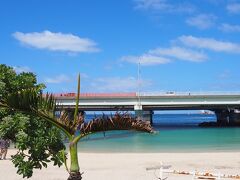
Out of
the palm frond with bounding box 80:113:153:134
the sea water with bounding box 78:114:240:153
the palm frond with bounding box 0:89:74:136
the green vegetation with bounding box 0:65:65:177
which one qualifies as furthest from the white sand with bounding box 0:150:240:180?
the palm frond with bounding box 80:113:153:134

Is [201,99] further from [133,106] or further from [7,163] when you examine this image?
[7,163]

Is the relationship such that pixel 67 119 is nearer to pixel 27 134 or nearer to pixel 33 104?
pixel 33 104

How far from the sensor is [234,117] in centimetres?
9219

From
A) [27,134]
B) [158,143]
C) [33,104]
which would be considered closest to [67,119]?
[33,104]

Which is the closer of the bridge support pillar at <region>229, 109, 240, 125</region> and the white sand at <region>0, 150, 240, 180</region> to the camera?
the white sand at <region>0, 150, 240, 180</region>

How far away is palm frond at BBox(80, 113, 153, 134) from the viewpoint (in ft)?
33.8

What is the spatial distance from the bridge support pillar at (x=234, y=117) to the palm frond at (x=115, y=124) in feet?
270

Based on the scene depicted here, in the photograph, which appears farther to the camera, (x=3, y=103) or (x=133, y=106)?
(x=133, y=106)

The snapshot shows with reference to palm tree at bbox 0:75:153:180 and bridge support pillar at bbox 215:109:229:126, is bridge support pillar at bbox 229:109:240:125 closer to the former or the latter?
bridge support pillar at bbox 215:109:229:126

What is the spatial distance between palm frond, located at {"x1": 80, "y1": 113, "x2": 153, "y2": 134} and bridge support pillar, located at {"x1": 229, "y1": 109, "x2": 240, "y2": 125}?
82.2m

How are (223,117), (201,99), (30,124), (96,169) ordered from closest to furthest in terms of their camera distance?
1. (30,124)
2. (96,169)
3. (201,99)
4. (223,117)

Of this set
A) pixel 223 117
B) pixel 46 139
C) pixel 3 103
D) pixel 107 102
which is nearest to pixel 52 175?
pixel 46 139

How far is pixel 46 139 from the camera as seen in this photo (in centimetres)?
1184

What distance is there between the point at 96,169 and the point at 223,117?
75.5m
